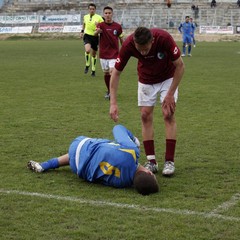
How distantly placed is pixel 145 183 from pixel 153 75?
1672mm

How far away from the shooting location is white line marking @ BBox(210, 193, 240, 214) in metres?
5.86

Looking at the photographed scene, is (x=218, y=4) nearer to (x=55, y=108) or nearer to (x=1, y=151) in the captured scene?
(x=55, y=108)

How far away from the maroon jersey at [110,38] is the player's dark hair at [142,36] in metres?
8.34

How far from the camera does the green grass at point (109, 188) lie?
213 inches

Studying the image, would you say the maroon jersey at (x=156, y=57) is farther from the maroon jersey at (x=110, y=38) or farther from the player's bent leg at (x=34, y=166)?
the maroon jersey at (x=110, y=38)

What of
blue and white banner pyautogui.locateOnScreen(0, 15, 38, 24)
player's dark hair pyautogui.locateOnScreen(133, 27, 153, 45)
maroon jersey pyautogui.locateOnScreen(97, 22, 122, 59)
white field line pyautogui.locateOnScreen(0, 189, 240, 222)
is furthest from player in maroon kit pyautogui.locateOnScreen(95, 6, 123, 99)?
blue and white banner pyautogui.locateOnScreen(0, 15, 38, 24)

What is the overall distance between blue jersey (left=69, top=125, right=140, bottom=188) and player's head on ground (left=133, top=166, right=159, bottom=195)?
17 cm

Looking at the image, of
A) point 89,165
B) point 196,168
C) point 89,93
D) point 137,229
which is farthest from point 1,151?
point 89,93

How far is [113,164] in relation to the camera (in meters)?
6.48

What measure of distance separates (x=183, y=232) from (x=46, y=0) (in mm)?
65925

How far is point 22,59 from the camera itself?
28.5 meters

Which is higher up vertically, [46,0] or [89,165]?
[89,165]

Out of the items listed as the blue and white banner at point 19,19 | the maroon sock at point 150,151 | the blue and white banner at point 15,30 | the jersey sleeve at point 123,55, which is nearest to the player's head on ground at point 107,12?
the maroon sock at point 150,151

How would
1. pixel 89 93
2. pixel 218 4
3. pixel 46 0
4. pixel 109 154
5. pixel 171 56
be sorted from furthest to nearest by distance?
1. pixel 46 0
2. pixel 218 4
3. pixel 89 93
4. pixel 171 56
5. pixel 109 154
